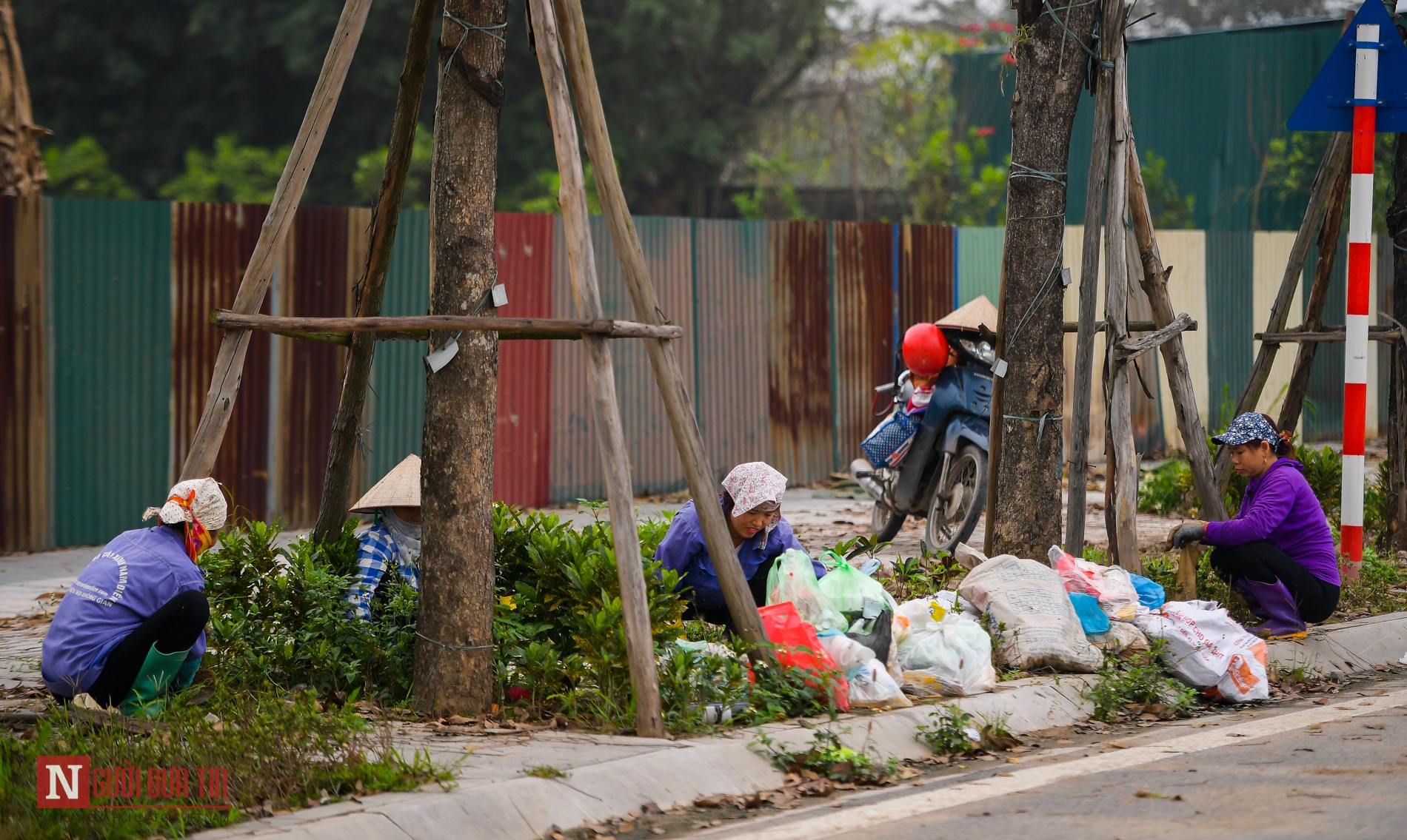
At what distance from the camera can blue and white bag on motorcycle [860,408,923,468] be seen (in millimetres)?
9641

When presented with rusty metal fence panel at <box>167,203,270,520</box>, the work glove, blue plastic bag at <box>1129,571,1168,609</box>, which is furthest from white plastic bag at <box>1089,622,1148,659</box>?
rusty metal fence panel at <box>167,203,270,520</box>

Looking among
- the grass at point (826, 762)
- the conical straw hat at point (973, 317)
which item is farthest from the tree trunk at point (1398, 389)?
the grass at point (826, 762)

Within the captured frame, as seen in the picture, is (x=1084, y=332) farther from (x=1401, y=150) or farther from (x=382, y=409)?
(x=382, y=409)

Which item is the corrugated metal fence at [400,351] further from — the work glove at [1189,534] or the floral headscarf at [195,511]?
the floral headscarf at [195,511]

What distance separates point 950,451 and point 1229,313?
8720mm

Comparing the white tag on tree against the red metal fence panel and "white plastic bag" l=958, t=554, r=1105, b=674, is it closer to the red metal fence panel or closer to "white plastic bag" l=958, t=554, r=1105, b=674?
"white plastic bag" l=958, t=554, r=1105, b=674

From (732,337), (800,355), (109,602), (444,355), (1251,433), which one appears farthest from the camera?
(800,355)

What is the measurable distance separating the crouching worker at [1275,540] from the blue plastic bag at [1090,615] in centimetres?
84

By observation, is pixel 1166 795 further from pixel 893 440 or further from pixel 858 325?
pixel 858 325

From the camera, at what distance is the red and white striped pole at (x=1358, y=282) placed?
7.76 metres

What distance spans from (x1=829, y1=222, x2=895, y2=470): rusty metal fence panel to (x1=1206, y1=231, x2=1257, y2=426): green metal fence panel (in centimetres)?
464

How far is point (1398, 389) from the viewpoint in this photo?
9.20m

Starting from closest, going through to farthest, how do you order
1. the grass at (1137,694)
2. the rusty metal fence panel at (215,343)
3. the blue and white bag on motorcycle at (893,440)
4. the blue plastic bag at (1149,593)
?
1. the grass at (1137,694)
2. the blue plastic bag at (1149,593)
3. the blue and white bag on motorcycle at (893,440)
4. the rusty metal fence panel at (215,343)

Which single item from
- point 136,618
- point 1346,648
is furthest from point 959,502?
point 136,618
